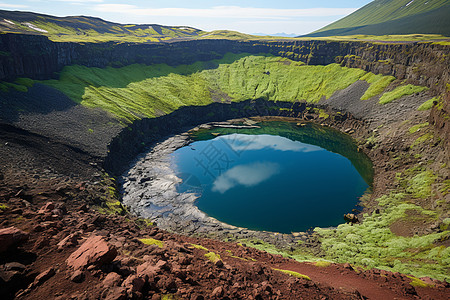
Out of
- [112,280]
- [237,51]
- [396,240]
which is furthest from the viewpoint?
[237,51]

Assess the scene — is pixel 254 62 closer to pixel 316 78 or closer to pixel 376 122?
pixel 316 78

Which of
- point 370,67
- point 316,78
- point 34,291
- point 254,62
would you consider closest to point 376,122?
point 370,67

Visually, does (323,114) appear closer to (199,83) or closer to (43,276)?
(199,83)

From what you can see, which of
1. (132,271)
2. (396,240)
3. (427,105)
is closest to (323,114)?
(427,105)

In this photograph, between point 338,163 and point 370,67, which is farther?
point 370,67

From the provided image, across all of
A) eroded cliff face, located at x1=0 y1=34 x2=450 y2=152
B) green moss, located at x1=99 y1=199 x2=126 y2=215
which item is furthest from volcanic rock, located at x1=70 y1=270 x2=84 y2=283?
eroded cliff face, located at x1=0 y1=34 x2=450 y2=152

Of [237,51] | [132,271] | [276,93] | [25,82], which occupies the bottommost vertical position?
[276,93]
